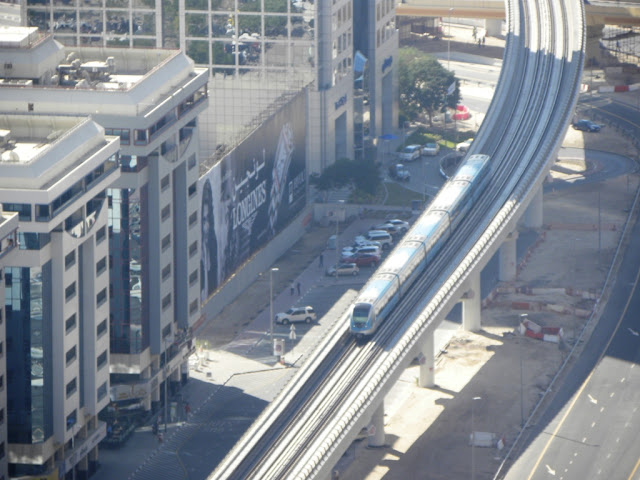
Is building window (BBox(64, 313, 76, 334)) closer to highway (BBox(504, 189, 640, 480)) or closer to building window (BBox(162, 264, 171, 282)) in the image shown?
building window (BBox(162, 264, 171, 282))

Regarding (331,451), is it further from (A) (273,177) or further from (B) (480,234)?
(A) (273,177)

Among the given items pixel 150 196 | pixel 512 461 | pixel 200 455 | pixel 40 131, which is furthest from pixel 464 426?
pixel 40 131

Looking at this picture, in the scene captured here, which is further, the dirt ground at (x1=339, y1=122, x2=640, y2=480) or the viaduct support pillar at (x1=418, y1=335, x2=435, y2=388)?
the viaduct support pillar at (x1=418, y1=335, x2=435, y2=388)

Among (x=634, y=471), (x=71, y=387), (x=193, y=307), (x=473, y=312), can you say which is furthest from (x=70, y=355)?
(x=473, y=312)

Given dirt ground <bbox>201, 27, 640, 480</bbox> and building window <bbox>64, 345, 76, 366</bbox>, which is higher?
building window <bbox>64, 345, 76, 366</bbox>

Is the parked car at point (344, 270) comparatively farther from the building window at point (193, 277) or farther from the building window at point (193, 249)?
the building window at point (193, 249)

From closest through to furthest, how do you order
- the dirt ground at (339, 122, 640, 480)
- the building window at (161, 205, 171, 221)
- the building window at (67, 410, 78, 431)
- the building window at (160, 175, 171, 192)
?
1. the building window at (67, 410, 78, 431)
2. the dirt ground at (339, 122, 640, 480)
3. the building window at (160, 175, 171, 192)
4. the building window at (161, 205, 171, 221)

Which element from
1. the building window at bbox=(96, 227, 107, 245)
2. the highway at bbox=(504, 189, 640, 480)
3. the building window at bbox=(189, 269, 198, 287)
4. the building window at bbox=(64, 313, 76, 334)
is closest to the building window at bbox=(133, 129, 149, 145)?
the building window at bbox=(96, 227, 107, 245)
